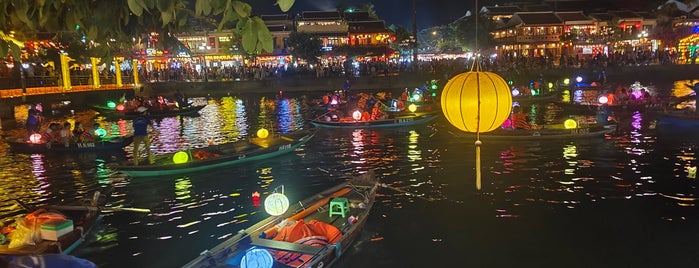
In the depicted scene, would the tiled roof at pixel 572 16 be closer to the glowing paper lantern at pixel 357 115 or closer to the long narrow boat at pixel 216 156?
the glowing paper lantern at pixel 357 115

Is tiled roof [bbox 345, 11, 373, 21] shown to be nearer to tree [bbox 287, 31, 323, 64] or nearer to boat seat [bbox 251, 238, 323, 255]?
tree [bbox 287, 31, 323, 64]

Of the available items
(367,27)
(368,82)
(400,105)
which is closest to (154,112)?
(400,105)

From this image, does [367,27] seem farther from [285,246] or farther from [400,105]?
[285,246]

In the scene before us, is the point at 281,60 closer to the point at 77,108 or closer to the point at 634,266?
the point at 77,108

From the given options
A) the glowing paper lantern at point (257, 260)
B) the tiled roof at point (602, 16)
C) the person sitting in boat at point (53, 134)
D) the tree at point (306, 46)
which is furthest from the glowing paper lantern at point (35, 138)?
the tiled roof at point (602, 16)

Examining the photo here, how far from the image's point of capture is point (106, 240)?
1022 centimetres

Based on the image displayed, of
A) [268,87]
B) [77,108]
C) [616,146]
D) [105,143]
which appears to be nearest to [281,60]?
[268,87]

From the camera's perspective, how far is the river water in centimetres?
938

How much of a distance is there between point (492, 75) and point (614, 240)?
4.26 meters

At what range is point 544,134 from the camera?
1945 cm

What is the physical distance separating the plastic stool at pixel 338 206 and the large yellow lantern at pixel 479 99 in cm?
268

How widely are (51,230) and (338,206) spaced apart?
5.11 metres

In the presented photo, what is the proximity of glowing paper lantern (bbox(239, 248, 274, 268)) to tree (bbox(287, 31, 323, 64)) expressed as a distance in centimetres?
5556

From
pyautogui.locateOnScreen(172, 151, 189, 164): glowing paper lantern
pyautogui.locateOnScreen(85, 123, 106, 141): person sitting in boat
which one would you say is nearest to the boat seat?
pyautogui.locateOnScreen(172, 151, 189, 164): glowing paper lantern
